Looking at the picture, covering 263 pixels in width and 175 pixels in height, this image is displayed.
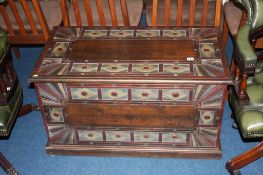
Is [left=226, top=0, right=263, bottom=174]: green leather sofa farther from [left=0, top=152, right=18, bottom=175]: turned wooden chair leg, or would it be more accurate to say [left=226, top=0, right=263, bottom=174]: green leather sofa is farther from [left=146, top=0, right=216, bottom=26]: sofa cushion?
[left=0, top=152, right=18, bottom=175]: turned wooden chair leg

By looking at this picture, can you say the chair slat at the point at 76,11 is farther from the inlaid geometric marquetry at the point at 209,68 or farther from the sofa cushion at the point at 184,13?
the inlaid geometric marquetry at the point at 209,68

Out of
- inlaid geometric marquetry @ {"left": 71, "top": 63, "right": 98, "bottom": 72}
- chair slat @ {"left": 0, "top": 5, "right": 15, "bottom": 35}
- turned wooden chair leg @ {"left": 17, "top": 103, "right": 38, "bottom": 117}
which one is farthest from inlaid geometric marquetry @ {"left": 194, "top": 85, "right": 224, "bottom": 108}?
chair slat @ {"left": 0, "top": 5, "right": 15, "bottom": 35}

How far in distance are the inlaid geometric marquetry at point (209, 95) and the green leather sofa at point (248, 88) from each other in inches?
3.9

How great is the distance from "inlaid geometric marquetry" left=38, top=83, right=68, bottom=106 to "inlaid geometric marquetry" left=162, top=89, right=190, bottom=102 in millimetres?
618

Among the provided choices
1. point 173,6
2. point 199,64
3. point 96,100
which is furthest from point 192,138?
point 173,6

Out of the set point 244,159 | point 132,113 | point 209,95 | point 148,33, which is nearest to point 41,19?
point 148,33

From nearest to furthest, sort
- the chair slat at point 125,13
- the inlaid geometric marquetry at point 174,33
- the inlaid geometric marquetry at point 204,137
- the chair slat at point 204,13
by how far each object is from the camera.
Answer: the inlaid geometric marquetry at point 204,137
the inlaid geometric marquetry at point 174,33
the chair slat at point 204,13
the chair slat at point 125,13

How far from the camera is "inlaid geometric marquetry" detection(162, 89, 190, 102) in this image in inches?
88.2

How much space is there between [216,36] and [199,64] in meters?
0.34

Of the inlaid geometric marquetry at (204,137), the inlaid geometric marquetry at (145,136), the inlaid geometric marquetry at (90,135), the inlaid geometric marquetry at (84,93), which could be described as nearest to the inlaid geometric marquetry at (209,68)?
the inlaid geometric marquetry at (204,137)

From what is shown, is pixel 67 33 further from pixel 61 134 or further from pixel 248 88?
pixel 248 88

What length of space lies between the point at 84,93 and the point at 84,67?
0.53 ft

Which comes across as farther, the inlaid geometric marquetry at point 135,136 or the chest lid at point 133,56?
the inlaid geometric marquetry at point 135,136

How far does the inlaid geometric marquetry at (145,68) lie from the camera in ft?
7.41
